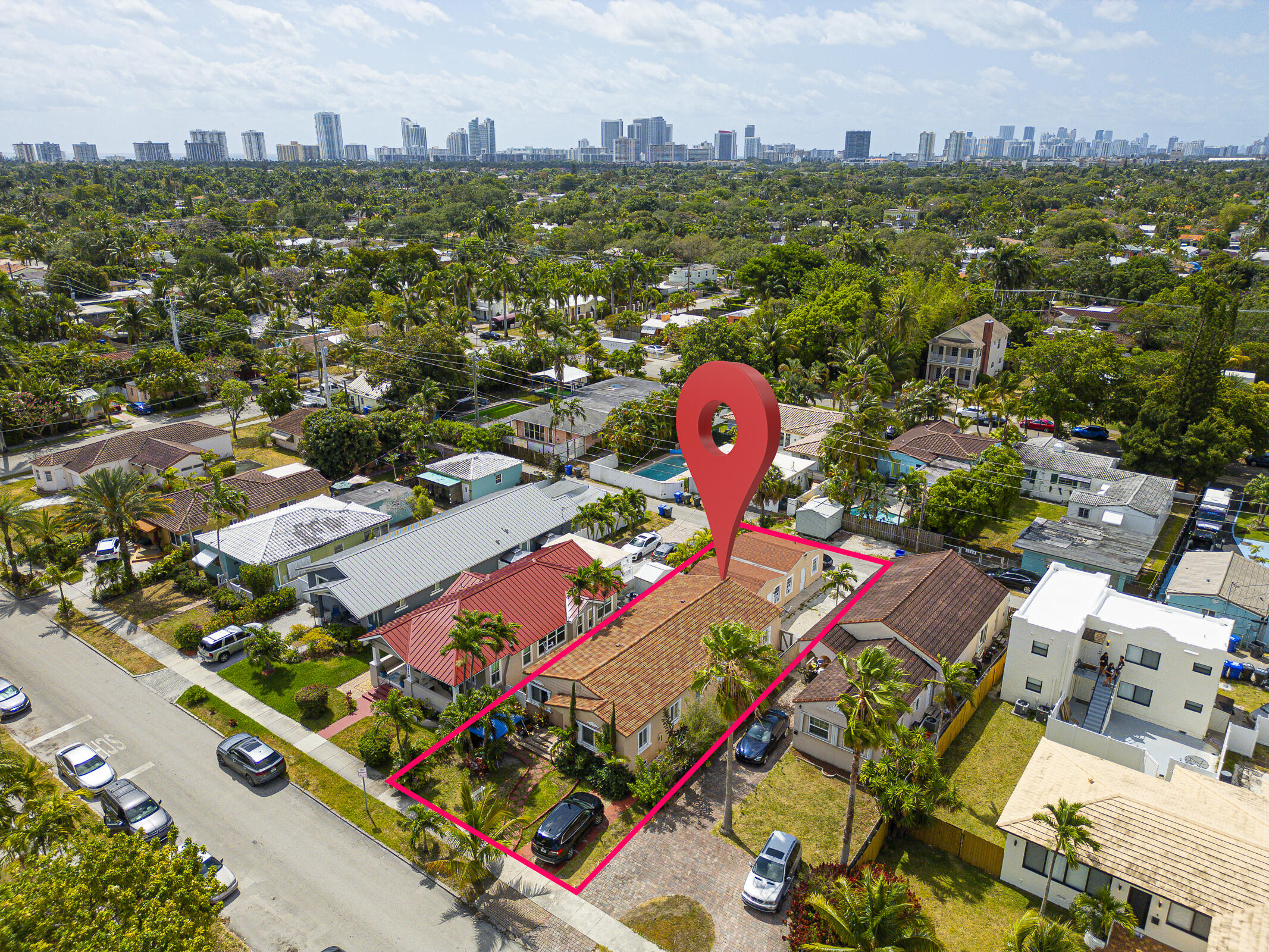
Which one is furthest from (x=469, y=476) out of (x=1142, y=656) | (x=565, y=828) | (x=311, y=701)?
(x=1142, y=656)

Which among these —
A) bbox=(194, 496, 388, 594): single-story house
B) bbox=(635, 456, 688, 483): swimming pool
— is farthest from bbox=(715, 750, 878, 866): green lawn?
bbox=(635, 456, 688, 483): swimming pool

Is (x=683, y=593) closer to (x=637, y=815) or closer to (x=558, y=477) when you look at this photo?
(x=637, y=815)

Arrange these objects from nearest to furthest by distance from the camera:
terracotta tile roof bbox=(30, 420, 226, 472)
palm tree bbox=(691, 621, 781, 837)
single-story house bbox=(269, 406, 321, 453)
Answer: palm tree bbox=(691, 621, 781, 837) < terracotta tile roof bbox=(30, 420, 226, 472) < single-story house bbox=(269, 406, 321, 453)

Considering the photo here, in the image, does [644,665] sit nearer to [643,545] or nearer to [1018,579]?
[643,545]

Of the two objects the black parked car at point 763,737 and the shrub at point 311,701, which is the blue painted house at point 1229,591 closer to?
the black parked car at point 763,737

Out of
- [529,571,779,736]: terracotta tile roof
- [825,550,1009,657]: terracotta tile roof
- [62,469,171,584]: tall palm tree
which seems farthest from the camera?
[62,469,171,584]: tall palm tree

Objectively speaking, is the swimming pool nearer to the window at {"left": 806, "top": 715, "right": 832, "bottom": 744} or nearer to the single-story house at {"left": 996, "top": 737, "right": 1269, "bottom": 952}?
the window at {"left": 806, "top": 715, "right": 832, "bottom": 744}

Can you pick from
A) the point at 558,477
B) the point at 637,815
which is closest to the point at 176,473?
the point at 558,477
